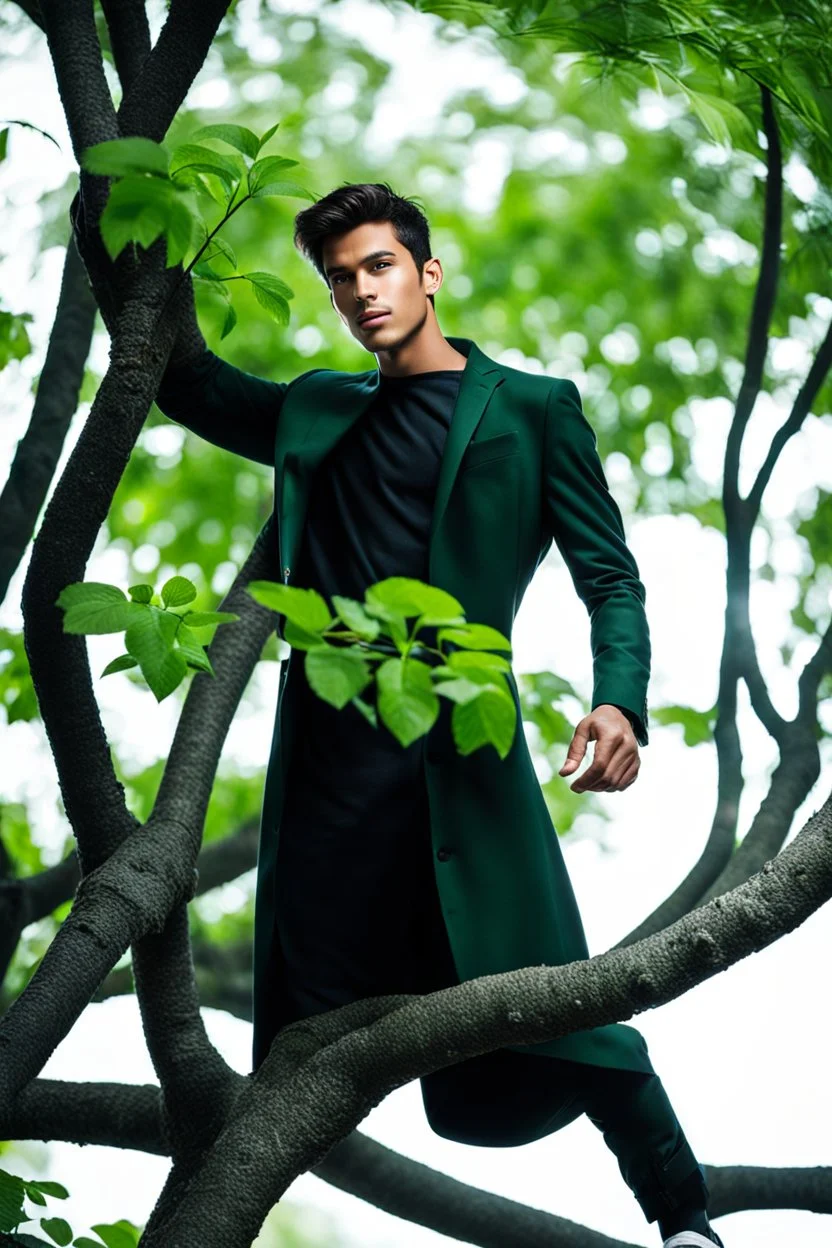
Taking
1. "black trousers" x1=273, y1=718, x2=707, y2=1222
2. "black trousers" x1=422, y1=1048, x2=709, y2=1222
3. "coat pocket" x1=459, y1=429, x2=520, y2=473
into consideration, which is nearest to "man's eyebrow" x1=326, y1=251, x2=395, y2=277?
"coat pocket" x1=459, y1=429, x2=520, y2=473

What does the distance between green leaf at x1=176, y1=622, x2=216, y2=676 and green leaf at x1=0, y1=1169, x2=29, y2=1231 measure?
2.33 feet

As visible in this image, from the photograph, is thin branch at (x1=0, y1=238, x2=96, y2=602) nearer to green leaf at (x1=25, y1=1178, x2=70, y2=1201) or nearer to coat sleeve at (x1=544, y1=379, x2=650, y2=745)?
coat sleeve at (x1=544, y1=379, x2=650, y2=745)

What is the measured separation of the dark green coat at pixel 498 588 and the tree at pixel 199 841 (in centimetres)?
18

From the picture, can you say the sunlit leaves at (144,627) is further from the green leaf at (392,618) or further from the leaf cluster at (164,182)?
the leaf cluster at (164,182)

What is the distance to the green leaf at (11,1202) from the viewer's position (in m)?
1.65

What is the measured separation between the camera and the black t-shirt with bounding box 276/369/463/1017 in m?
2.09

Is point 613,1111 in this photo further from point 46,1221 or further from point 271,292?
point 271,292

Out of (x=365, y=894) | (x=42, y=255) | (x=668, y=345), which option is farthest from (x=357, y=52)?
(x=365, y=894)

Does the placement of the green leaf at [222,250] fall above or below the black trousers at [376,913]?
above

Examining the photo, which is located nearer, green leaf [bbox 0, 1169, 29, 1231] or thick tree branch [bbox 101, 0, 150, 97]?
green leaf [bbox 0, 1169, 29, 1231]

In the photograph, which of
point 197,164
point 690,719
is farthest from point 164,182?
point 690,719

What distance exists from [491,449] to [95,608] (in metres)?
0.80

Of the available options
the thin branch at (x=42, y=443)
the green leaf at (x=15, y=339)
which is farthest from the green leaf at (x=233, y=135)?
the green leaf at (x=15, y=339)

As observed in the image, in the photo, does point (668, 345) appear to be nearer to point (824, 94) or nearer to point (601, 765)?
point (824, 94)
